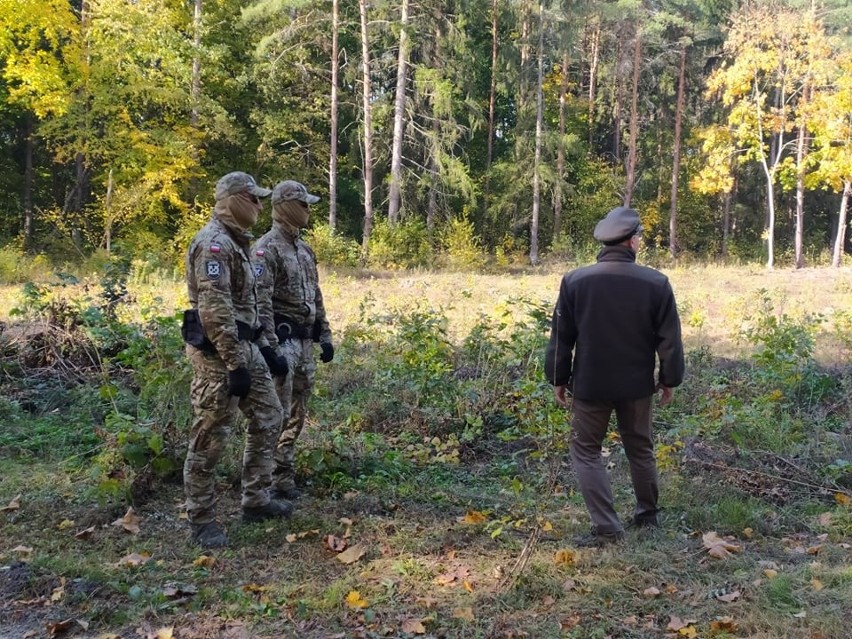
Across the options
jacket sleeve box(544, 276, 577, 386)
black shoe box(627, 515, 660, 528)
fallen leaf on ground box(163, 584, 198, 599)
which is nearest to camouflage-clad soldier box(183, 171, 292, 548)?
fallen leaf on ground box(163, 584, 198, 599)

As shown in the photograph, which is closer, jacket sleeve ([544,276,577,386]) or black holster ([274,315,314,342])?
jacket sleeve ([544,276,577,386])

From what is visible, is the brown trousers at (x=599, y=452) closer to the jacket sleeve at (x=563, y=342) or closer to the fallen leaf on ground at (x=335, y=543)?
the jacket sleeve at (x=563, y=342)

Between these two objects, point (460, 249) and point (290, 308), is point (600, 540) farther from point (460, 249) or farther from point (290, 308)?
point (460, 249)

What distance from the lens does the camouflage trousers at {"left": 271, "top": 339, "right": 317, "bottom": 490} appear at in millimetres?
5055

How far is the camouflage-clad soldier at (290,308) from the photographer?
485cm

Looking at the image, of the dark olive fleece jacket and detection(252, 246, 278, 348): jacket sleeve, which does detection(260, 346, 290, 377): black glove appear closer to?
detection(252, 246, 278, 348): jacket sleeve

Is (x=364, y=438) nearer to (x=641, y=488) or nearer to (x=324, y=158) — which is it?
(x=641, y=488)

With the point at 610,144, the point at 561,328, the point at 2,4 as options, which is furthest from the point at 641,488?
the point at 610,144

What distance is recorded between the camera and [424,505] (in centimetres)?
502

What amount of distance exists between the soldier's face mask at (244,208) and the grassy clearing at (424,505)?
178 centimetres

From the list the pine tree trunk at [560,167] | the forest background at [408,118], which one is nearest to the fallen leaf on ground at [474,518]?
the forest background at [408,118]

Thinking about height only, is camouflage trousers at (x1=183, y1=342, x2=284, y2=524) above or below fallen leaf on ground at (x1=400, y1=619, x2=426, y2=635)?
above

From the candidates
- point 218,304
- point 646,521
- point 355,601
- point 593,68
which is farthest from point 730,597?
point 593,68

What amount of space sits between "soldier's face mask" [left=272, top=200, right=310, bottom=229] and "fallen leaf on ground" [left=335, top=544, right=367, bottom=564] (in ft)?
7.27
